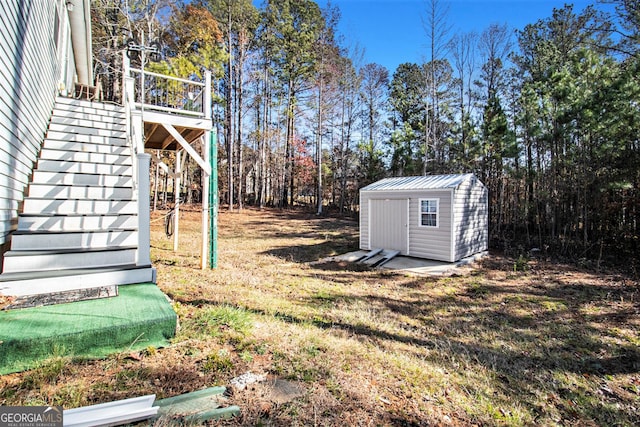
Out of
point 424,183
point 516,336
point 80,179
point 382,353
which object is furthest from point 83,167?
point 424,183

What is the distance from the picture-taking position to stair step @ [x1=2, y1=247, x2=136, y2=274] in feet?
10.6

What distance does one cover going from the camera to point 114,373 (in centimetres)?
229

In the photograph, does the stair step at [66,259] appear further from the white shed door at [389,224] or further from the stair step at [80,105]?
the white shed door at [389,224]

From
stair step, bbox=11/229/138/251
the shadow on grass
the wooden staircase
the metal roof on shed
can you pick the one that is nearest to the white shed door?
the metal roof on shed

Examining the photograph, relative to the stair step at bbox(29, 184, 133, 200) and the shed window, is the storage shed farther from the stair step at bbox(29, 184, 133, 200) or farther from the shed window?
the stair step at bbox(29, 184, 133, 200)

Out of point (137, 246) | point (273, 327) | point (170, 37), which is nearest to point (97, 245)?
point (137, 246)

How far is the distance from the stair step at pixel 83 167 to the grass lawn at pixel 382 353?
184 cm

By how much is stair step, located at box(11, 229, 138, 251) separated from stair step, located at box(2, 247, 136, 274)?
0.12 metres

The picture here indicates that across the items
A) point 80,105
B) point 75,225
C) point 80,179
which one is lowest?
point 75,225

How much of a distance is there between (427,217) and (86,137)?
312 inches

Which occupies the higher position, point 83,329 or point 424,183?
point 424,183

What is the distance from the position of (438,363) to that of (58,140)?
20.5 ft

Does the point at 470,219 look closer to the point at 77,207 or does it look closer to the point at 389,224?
the point at 389,224

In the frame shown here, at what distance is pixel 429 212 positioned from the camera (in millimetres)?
8727
